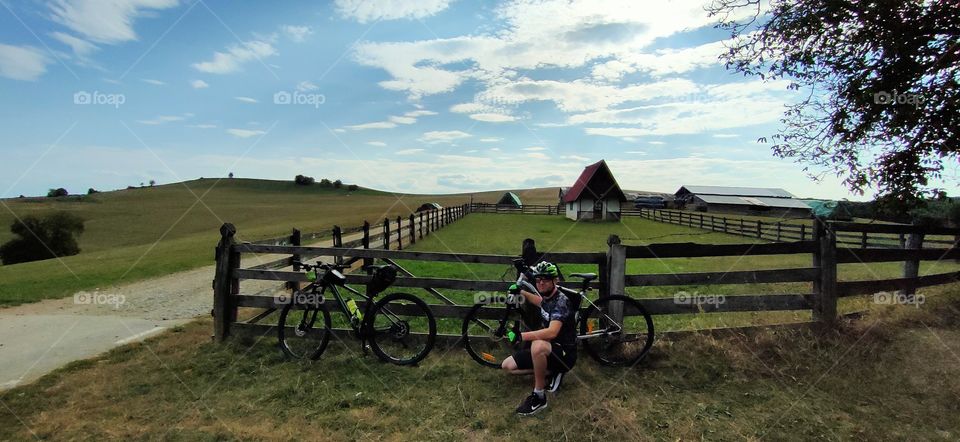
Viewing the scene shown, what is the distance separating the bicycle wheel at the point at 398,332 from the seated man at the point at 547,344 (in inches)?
53.3

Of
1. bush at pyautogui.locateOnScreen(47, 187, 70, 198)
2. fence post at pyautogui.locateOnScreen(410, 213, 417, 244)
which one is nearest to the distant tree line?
bush at pyautogui.locateOnScreen(47, 187, 70, 198)

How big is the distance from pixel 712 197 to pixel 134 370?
7374 cm

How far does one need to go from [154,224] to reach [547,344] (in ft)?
197

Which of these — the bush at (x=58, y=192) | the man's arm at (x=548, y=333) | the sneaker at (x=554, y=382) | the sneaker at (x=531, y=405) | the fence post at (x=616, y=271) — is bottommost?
the sneaker at (x=531, y=405)

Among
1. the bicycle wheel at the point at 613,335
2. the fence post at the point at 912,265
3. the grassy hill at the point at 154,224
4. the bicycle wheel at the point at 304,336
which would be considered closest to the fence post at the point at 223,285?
the bicycle wheel at the point at 304,336

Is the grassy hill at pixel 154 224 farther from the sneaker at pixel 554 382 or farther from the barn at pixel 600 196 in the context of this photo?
the barn at pixel 600 196

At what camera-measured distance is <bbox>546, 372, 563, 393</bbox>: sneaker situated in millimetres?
4664

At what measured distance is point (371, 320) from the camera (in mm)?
5652

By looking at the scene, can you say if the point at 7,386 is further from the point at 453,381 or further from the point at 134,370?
the point at 453,381

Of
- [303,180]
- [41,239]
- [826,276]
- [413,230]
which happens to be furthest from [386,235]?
[303,180]

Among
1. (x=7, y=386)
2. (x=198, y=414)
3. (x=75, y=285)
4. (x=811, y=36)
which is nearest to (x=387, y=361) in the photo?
(x=198, y=414)

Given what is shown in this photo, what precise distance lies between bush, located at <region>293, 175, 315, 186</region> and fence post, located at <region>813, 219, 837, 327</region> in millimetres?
129943

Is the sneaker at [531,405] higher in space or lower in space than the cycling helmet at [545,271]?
lower

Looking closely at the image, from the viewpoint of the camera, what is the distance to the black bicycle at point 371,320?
5.65m
